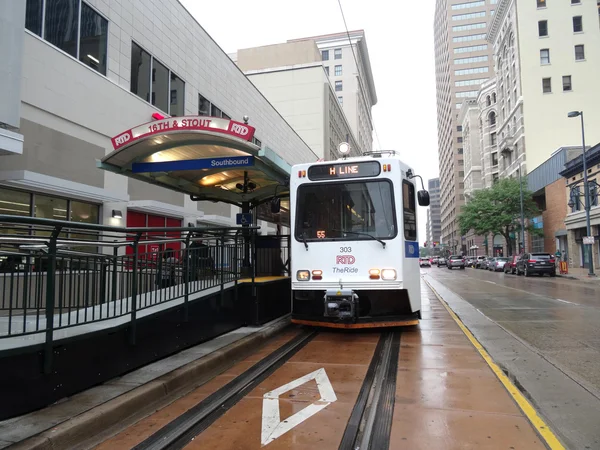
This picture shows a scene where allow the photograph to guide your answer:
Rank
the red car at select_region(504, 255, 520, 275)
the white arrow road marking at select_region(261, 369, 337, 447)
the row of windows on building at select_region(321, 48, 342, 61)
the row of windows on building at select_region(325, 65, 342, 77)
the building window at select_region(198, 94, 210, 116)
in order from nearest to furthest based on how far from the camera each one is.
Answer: the white arrow road marking at select_region(261, 369, 337, 447) → the building window at select_region(198, 94, 210, 116) → the red car at select_region(504, 255, 520, 275) → the row of windows on building at select_region(325, 65, 342, 77) → the row of windows on building at select_region(321, 48, 342, 61)

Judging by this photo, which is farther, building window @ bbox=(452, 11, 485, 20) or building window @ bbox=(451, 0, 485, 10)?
building window @ bbox=(452, 11, 485, 20)

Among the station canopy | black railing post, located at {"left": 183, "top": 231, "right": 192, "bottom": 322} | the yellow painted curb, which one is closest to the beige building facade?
the station canopy

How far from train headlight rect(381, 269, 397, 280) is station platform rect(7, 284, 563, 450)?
1280 millimetres

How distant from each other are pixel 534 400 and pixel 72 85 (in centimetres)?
1345

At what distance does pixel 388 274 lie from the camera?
7840 mm

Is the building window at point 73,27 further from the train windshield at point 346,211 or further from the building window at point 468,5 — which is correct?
the building window at point 468,5

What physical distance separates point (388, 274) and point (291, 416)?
160 inches

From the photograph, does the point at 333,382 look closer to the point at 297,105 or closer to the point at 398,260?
the point at 398,260

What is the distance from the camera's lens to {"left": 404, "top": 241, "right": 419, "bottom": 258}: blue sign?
8148mm

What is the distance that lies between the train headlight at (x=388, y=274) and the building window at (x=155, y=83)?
491 inches

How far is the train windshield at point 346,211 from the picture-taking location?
815 centimetres

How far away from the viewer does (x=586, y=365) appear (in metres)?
6.13

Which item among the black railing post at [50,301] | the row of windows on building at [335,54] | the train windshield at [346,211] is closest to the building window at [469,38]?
the row of windows on building at [335,54]

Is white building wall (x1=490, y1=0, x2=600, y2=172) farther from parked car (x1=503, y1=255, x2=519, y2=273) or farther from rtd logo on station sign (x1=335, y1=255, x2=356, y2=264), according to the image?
rtd logo on station sign (x1=335, y1=255, x2=356, y2=264)
